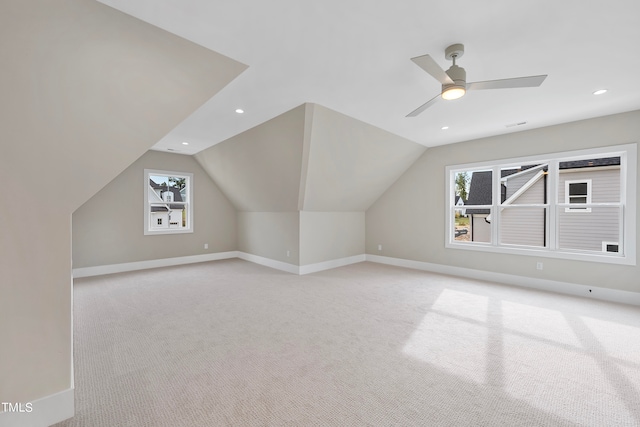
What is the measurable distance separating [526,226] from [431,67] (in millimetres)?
5959

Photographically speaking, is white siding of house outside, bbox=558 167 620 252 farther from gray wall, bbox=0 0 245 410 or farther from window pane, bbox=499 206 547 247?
gray wall, bbox=0 0 245 410

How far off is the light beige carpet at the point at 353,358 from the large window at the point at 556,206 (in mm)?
971

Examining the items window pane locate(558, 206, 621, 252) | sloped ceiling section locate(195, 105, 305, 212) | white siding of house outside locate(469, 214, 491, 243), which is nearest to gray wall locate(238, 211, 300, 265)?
sloped ceiling section locate(195, 105, 305, 212)

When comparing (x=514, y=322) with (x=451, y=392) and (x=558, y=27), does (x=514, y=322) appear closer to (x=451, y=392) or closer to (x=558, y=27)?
(x=451, y=392)

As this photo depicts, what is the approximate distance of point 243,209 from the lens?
676 centimetres

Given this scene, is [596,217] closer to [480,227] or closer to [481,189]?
[480,227]

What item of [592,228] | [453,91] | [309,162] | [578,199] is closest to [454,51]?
[453,91]

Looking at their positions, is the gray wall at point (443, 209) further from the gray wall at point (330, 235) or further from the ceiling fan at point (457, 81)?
the ceiling fan at point (457, 81)

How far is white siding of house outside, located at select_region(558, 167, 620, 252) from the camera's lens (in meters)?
5.71

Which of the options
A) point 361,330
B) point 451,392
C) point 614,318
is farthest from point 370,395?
point 614,318

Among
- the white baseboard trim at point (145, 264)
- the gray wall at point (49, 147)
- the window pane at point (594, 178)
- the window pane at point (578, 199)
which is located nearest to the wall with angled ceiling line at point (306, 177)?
the white baseboard trim at point (145, 264)

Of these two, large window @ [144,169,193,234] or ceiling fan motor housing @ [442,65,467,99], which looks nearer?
ceiling fan motor housing @ [442,65,467,99]

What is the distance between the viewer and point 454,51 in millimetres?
2143

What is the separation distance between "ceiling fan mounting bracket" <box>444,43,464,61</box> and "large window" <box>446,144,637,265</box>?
3155 mm
